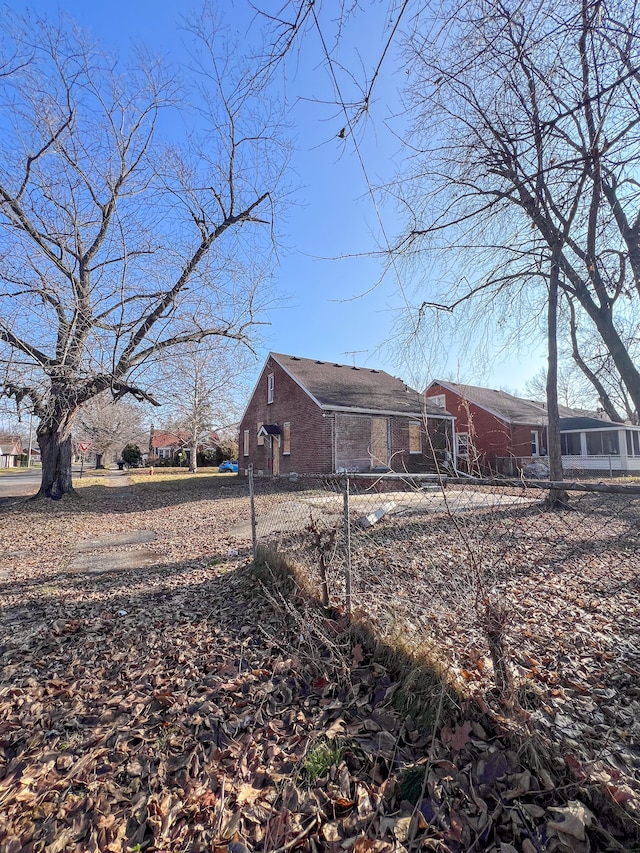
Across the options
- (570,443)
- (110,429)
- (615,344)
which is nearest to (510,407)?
(570,443)

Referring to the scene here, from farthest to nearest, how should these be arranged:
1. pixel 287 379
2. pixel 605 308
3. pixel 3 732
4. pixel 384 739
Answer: pixel 287 379
pixel 605 308
pixel 3 732
pixel 384 739

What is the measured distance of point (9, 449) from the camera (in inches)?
2768

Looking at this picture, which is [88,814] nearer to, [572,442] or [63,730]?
[63,730]

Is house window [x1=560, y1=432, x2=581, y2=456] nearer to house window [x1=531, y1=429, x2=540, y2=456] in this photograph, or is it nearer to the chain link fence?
house window [x1=531, y1=429, x2=540, y2=456]

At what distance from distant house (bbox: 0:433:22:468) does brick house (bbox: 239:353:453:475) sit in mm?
57549

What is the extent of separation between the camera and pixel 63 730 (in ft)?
7.89

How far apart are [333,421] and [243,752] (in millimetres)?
14106

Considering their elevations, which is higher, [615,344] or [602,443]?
[615,344]

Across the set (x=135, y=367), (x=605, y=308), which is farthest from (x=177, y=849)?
(x=135, y=367)

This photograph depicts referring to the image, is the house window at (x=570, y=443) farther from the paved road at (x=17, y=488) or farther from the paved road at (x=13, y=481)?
the paved road at (x=13, y=481)

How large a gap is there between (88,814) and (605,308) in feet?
18.6

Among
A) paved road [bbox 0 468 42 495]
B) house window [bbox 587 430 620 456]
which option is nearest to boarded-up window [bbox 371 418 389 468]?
paved road [bbox 0 468 42 495]

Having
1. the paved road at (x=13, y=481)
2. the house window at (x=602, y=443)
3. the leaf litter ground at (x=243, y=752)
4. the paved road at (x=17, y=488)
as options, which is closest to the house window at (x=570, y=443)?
the house window at (x=602, y=443)

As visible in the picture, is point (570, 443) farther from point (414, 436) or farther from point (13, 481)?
point (13, 481)
